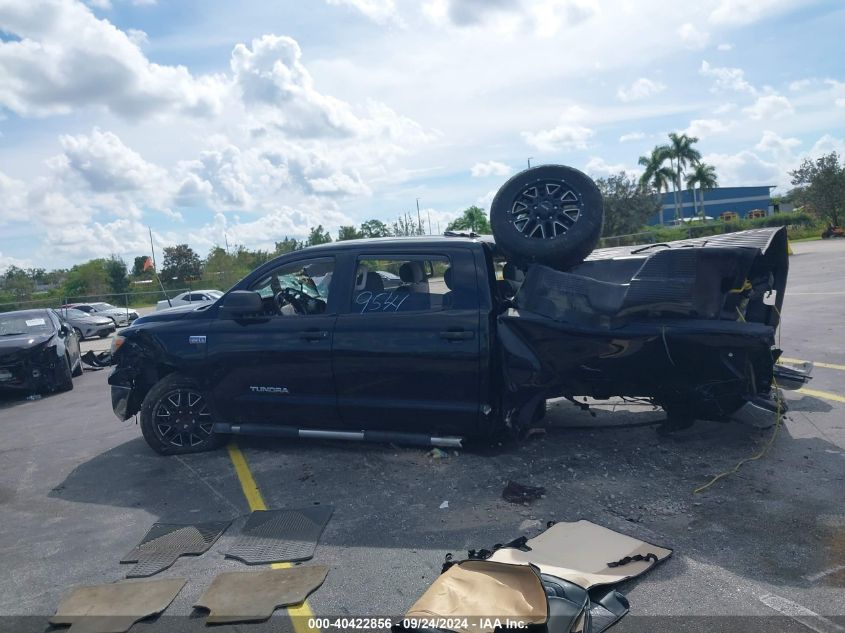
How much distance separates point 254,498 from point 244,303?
1611mm

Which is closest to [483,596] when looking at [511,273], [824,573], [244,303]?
[824,573]

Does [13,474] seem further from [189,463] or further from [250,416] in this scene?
Result: [250,416]

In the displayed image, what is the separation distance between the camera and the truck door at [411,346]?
17.5 ft

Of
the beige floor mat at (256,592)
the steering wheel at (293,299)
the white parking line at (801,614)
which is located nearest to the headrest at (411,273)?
the steering wheel at (293,299)

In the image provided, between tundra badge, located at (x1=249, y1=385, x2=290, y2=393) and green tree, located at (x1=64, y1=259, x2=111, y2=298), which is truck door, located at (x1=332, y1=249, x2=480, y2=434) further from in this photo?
green tree, located at (x1=64, y1=259, x2=111, y2=298)

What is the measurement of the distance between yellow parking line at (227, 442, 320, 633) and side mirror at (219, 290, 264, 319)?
131 centimetres

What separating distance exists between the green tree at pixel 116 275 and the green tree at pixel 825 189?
165 feet

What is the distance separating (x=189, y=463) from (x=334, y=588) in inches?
112

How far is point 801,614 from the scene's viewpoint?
10.5 feet

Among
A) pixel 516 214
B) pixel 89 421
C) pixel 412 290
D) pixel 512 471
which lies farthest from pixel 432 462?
pixel 89 421

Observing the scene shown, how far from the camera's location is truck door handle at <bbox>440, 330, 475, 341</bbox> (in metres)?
5.28

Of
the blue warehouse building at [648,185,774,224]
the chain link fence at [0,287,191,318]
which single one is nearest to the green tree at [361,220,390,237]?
the chain link fence at [0,287,191,318]

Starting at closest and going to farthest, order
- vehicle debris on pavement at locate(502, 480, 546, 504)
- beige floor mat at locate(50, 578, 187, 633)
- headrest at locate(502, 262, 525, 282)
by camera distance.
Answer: beige floor mat at locate(50, 578, 187, 633)
vehicle debris on pavement at locate(502, 480, 546, 504)
headrest at locate(502, 262, 525, 282)

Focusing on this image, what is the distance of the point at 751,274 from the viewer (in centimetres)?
547
